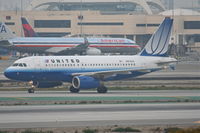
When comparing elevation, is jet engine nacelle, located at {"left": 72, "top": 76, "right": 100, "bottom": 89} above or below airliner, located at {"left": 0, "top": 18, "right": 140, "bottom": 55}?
below

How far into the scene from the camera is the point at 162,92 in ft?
212

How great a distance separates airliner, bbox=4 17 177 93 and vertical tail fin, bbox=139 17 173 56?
1.01 meters

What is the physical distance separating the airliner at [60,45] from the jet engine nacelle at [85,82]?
81.5 meters

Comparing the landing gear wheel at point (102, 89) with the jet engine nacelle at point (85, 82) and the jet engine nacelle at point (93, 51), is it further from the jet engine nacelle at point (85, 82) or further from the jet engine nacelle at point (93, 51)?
the jet engine nacelle at point (93, 51)

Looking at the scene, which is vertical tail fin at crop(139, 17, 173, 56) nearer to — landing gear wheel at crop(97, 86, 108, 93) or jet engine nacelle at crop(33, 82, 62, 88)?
landing gear wheel at crop(97, 86, 108, 93)

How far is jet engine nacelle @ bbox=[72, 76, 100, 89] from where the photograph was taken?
64.6m

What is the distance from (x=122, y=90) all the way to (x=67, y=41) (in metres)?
82.6

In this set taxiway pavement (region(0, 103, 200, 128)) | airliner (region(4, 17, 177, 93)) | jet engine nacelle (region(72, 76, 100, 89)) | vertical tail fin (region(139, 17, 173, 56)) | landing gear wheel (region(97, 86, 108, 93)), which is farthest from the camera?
vertical tail fin (region(139, 17, 173, 56))

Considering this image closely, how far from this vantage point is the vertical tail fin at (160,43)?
72.5 m

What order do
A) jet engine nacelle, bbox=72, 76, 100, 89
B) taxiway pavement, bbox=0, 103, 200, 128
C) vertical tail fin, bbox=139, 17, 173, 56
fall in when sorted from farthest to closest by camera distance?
1. vertical tail fin, bbox=139, 17, 173, 56
2. jet engine nacelle, bbox=72, 76, 100, 89
3. taxiway pavement, bbox=0, 103, 200, 128

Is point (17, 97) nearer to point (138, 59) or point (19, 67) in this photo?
point (19, 67)

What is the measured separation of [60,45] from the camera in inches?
5851

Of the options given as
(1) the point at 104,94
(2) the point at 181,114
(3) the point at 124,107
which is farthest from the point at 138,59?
(2) the point at 181,114

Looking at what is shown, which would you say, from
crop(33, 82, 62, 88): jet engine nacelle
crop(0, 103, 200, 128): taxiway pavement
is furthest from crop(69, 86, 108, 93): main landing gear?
crop(0, 103, 200, 128): taxiway pavement
